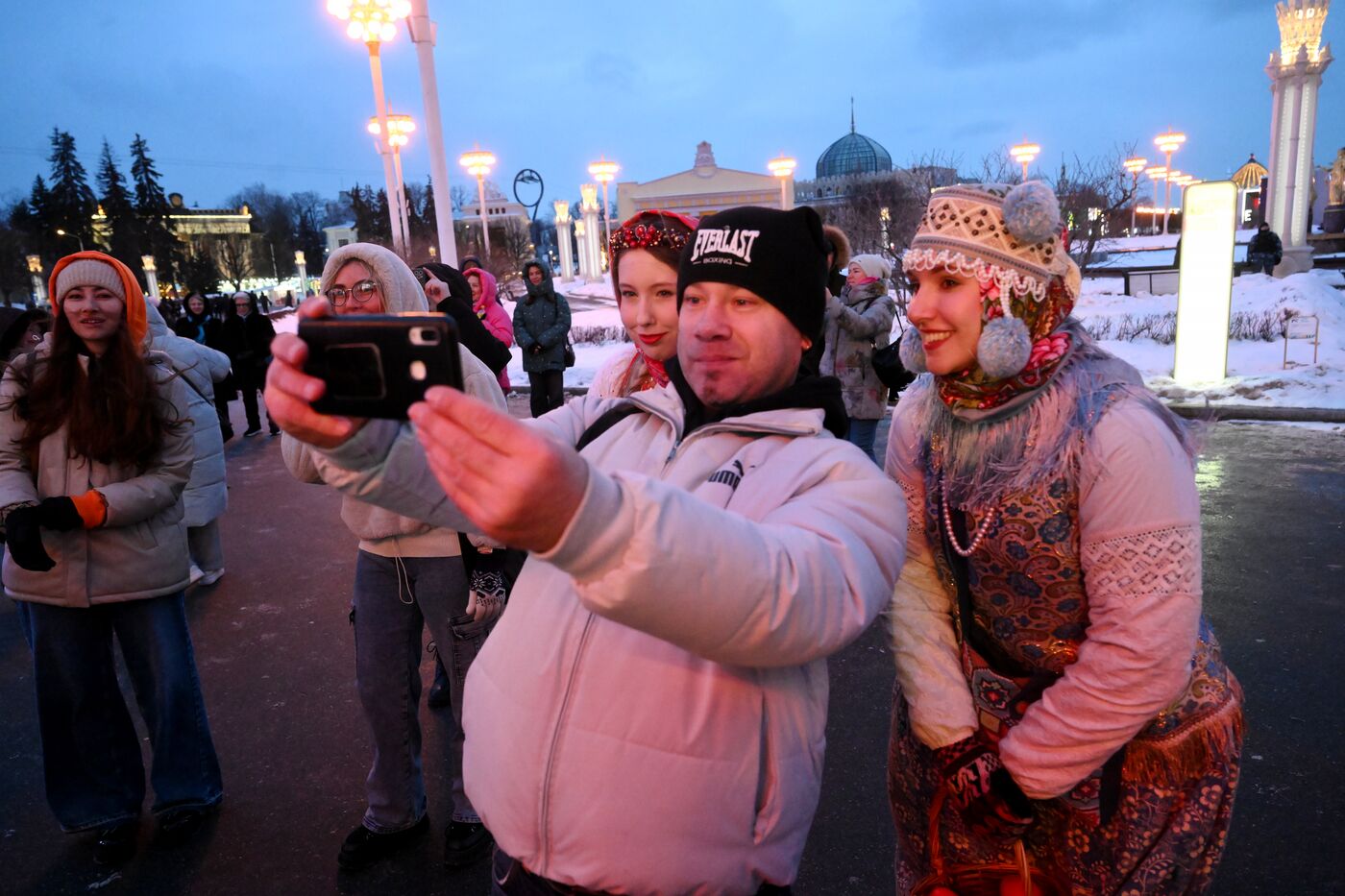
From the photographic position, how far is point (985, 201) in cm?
197

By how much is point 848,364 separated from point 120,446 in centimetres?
522

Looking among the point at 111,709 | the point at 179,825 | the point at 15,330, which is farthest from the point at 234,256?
the point at 179,825

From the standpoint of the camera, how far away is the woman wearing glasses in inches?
122

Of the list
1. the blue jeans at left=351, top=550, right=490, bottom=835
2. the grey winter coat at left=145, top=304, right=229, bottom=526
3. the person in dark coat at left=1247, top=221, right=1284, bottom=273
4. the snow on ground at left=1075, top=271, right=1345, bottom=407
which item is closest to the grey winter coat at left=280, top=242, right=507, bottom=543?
the blue jeans at left=351, top=550, right=490, bottom=835

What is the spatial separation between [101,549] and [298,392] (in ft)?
8.69

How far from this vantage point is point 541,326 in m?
10.9

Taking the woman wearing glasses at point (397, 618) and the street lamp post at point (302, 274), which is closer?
the woman wearing glasses at point (397, 618)

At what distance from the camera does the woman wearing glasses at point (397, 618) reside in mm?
3111

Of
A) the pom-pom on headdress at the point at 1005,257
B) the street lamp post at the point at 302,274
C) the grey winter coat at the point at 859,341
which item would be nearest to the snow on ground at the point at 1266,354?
the grey winter coat at the point at 859,341

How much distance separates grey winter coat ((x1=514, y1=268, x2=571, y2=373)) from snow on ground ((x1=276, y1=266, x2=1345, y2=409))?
0.75 metres

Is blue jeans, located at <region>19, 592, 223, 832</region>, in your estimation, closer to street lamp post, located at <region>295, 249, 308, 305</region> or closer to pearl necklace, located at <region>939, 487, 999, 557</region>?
pearl necklace, located at <region>939, 487, 999, 557</region>

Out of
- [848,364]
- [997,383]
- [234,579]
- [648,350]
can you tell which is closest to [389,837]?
[648,350]

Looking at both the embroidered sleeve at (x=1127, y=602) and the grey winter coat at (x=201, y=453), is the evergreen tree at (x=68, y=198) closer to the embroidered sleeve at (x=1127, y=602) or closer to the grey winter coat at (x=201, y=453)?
the grey winter coat at (x=201, y=453)

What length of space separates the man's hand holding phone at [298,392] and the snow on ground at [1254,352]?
9.52 meters
